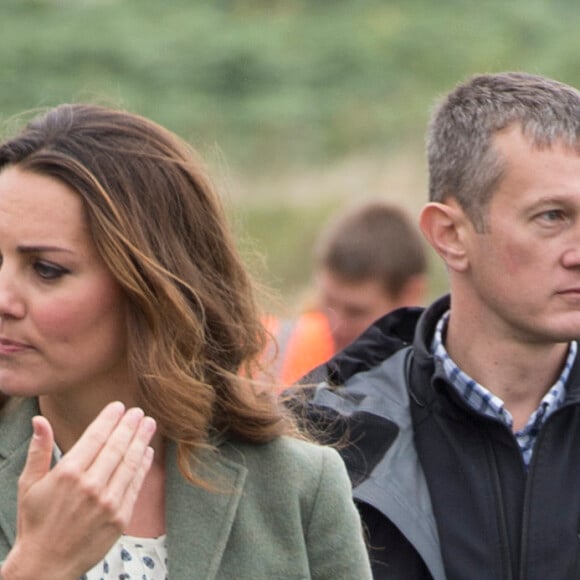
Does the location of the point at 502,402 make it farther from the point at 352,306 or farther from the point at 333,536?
the point at 352,306

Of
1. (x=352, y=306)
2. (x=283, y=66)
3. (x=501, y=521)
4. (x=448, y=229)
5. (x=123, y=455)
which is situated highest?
(x=283, y=66)

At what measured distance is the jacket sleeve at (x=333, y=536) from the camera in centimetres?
316

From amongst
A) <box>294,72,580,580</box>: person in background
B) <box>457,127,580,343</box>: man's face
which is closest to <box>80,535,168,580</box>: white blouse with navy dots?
<box>294,72,580,580</box>: person in background

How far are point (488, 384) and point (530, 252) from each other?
13.0 inches

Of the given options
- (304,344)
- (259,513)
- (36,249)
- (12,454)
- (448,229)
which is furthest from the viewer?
(304,344)

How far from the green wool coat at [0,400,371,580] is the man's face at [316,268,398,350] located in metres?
3.05

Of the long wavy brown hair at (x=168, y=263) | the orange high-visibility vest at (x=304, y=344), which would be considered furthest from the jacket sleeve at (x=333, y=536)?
the orange high-visibility vest at (x=304, y=344)

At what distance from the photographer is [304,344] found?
250 inches

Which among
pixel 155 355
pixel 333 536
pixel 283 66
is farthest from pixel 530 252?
pixel 283 66

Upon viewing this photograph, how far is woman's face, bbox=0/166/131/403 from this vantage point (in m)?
2.92

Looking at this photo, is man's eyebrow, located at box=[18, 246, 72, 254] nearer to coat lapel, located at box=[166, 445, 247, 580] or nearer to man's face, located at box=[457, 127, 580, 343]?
coat lapel, located at box=[166, 445, 247, 580]

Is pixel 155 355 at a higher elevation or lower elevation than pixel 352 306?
higher

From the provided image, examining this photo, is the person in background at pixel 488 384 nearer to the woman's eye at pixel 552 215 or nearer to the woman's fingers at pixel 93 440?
the woman's eye at pixel 552 215

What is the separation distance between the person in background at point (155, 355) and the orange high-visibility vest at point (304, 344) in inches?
114
